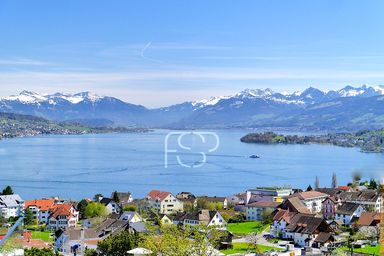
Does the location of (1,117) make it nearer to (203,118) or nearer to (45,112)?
(203,118)

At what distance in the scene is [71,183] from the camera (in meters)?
23.3

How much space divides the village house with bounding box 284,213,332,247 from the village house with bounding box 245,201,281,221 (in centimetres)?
252

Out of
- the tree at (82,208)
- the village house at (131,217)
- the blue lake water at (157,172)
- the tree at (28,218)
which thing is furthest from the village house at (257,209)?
the tree at (28,218)

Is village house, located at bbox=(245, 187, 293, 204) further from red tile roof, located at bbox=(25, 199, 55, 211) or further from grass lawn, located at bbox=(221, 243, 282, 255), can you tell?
grass lawn, located at bbox=(221, 243, 282, 255)

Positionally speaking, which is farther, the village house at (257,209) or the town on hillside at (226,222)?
the village house at (257,209)

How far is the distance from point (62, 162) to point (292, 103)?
123 metres

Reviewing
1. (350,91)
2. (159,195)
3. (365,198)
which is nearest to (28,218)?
(159,195)

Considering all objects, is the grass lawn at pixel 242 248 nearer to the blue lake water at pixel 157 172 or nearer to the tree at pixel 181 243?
the tree at pixel 181 243

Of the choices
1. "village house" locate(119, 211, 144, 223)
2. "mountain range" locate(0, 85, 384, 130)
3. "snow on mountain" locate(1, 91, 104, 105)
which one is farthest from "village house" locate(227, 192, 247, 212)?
"snow on mountain" locate(1, 91, 104, 105)

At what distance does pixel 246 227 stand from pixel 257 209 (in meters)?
1.53

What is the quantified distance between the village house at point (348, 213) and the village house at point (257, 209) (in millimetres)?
1516

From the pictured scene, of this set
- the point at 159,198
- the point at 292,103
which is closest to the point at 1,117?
the point at 159,198

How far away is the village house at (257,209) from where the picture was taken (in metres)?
13.9

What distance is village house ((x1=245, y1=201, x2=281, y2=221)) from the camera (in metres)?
13.9
